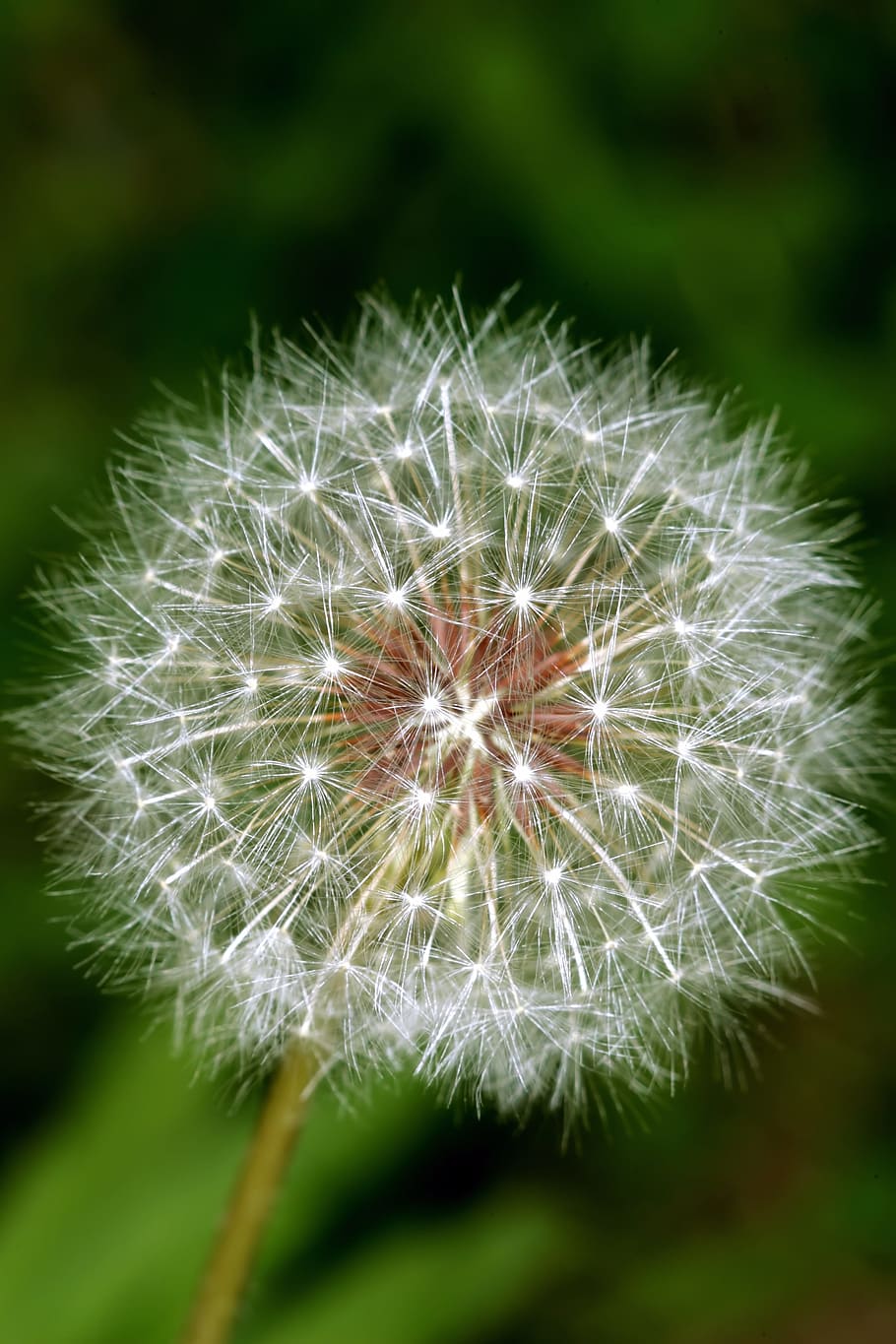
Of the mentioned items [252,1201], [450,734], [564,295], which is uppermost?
[564,295]

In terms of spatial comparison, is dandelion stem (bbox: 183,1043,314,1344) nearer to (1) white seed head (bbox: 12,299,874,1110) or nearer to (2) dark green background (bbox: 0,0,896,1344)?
(1) white seed head (bbox: 12,299,874,1110)

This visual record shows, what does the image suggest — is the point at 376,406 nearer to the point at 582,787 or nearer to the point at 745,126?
the point at 582,787

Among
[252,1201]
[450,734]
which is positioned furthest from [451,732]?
[252,1201]

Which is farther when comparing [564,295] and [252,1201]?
[564,295]

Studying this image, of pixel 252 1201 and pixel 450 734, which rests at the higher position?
pixel 450 734

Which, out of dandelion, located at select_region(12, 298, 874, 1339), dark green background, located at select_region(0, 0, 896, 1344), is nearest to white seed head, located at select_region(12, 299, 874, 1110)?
dandelion, located at select_region(12, 298, 874, 1339)

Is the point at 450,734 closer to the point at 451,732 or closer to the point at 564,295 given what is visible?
the point at 451,732

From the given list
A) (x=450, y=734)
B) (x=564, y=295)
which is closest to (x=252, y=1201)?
(x=450, y=734)
